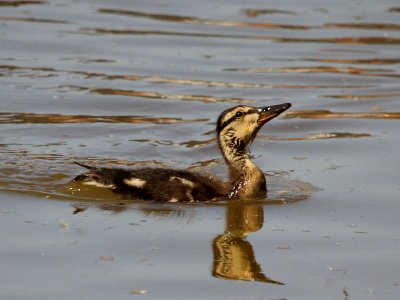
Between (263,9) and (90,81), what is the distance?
4.98 meters

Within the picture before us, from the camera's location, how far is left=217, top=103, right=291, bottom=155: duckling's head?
1033cm

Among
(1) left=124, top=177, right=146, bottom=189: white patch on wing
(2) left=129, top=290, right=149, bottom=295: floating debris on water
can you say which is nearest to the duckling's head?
(1) left=124, top=177, right=146, bottom=189: white patch on wing

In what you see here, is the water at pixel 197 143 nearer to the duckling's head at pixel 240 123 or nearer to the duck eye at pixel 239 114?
the duckling's head at pixel 240 123

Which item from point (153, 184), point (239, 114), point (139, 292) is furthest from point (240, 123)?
point (139, 292)

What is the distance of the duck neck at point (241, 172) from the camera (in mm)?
10102

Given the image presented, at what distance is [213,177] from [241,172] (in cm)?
23

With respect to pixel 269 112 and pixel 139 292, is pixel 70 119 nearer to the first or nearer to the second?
pixel 269 112

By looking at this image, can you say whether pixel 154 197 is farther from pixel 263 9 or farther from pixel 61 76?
pixel 263 9

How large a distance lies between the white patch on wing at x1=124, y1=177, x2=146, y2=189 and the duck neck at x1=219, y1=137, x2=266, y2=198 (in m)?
0.74

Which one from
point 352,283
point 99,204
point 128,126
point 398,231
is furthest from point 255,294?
point 128,126

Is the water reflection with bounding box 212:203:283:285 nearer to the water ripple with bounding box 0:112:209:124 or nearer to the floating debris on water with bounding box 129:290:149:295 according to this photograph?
the floating debris on water with bounding box 129:290:149:295

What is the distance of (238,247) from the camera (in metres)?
8.65

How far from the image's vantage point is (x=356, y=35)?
16891 mm

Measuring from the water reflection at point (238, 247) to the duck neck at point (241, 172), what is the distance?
239mm
